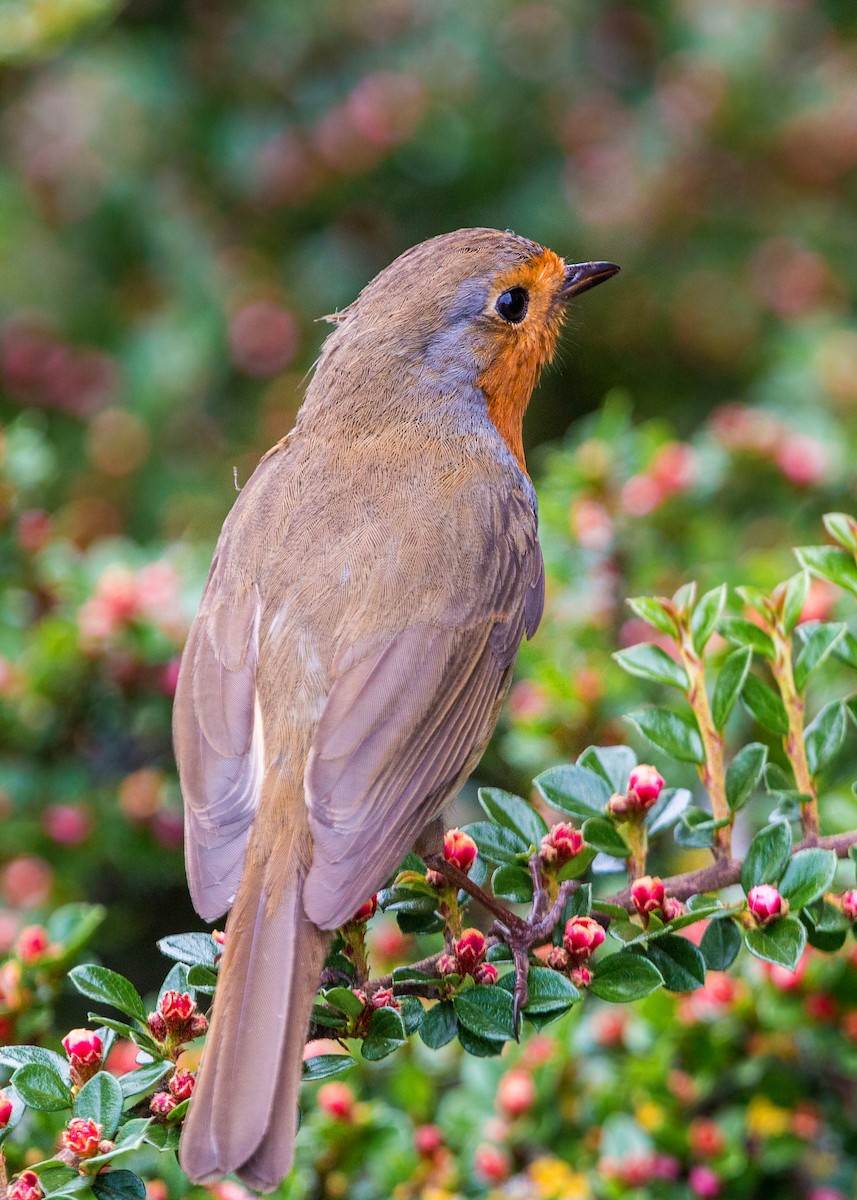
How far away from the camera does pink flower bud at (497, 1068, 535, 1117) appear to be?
7.63ft

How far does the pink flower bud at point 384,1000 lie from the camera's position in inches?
72.6

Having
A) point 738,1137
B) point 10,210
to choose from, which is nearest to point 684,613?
point 738,1137

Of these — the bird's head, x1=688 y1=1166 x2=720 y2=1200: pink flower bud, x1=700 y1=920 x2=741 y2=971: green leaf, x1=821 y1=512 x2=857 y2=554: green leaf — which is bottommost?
x1=688 y1=1166 x2=720 y2=1200: pink flower bud

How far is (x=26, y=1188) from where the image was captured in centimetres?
161

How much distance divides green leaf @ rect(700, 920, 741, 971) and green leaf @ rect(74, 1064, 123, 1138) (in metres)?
0.77

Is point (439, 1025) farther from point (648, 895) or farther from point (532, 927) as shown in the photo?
point (648, 895)

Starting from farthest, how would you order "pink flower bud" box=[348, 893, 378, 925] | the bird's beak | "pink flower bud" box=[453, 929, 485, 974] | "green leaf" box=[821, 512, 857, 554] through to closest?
the bird's beak
"green leaf" box=[821, 512, 857, 554]
"pink flower bud" box=[348, 893, 378, 925]
"pink flower bud" box=[453, 929, 485, 974]

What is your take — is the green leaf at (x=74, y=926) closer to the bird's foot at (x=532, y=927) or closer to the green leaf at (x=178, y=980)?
the green leaf at (x=178, y=980)

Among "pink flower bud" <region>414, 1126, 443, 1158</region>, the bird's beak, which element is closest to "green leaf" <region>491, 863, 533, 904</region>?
"pink flower bud" <region>414, 1126, 443, 1158</region>

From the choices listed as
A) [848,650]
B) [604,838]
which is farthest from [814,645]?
[604,838]

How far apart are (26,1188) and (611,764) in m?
0.99

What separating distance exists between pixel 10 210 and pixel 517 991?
155 inches

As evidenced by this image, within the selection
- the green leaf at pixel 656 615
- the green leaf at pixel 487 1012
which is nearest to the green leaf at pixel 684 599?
the green leaf at pixel 656 615

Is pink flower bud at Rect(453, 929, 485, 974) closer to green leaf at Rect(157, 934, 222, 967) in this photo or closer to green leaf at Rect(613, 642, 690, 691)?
green leaf at Rect(157, 934, 222, 967)
